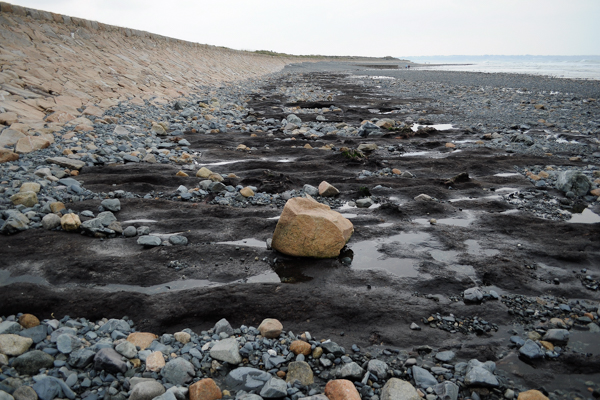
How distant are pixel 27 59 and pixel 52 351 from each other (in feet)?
31.3

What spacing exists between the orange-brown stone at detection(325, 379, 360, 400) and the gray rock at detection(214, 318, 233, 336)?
85 centimetres

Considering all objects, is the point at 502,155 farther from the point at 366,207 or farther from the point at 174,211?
the point at 174,211

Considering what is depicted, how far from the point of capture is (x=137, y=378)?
2.16m

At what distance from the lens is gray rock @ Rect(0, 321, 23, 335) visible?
8.10 ft

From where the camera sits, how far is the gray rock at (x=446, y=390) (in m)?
2.12

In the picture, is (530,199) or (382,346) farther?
(530,199)

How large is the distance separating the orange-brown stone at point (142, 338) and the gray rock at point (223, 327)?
43 centimetres

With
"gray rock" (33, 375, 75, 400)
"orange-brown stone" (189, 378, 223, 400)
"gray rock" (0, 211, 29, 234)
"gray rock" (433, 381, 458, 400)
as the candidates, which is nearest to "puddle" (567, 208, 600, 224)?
"gray rock" (433, 381, 458, 400)

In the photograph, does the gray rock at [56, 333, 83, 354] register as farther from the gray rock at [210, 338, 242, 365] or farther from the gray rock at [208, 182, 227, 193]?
the gray rock at [208, 182, 227, 193]

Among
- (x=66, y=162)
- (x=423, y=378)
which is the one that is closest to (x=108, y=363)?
(x=423, y=378)

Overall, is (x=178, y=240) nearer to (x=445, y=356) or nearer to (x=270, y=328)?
(x=270, y=328)

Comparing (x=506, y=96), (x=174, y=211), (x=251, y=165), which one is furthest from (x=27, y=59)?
(x=506, y=96)

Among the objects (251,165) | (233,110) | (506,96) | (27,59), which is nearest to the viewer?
(251,165)

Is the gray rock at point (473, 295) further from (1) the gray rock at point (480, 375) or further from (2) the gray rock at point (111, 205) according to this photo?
(2) the gray rock at point (111, 205)
